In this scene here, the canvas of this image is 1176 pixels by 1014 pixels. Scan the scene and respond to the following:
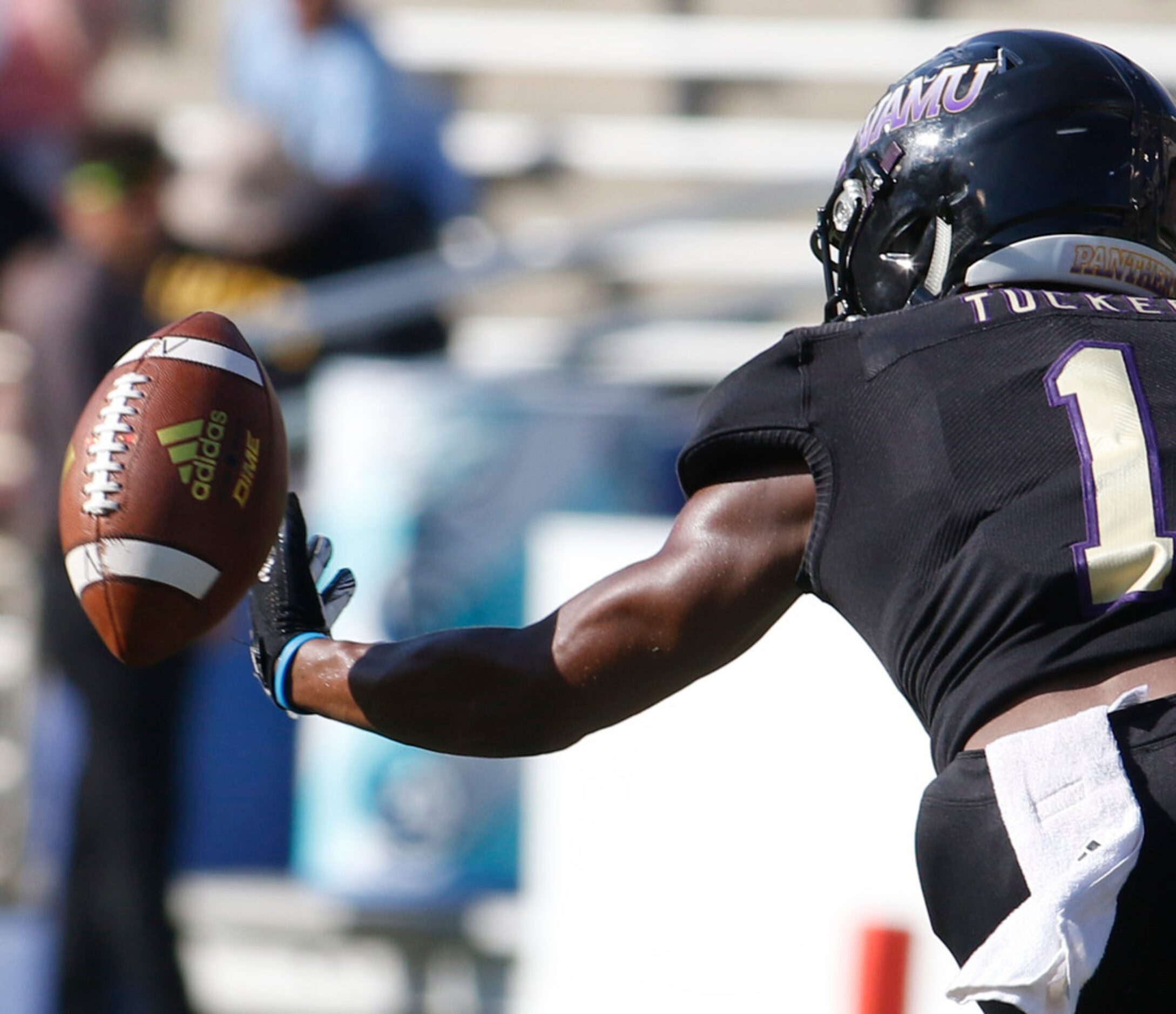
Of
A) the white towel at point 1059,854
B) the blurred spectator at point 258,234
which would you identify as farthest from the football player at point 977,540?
the blurred spectator at point 258,234

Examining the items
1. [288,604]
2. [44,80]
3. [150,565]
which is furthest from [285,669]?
[44,80]

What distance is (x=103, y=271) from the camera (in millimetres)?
5344

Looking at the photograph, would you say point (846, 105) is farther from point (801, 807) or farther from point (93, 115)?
point (801, 807)

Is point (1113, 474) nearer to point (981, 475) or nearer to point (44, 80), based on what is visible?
point (981, 475)

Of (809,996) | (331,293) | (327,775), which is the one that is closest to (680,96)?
(331,293)

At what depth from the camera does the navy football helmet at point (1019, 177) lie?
235 cm

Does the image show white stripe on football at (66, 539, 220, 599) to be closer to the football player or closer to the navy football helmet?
the football player

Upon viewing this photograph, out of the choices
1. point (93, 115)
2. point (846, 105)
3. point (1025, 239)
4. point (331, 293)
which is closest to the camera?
point (1025, 239)

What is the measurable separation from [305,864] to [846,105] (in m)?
3.41

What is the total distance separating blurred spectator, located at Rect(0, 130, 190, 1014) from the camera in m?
5.19

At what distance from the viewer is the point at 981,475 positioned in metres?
2.12

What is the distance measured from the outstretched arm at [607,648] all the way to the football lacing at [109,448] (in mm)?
430

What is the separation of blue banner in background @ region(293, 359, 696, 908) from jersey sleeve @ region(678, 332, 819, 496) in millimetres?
2995

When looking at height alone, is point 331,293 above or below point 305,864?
above
